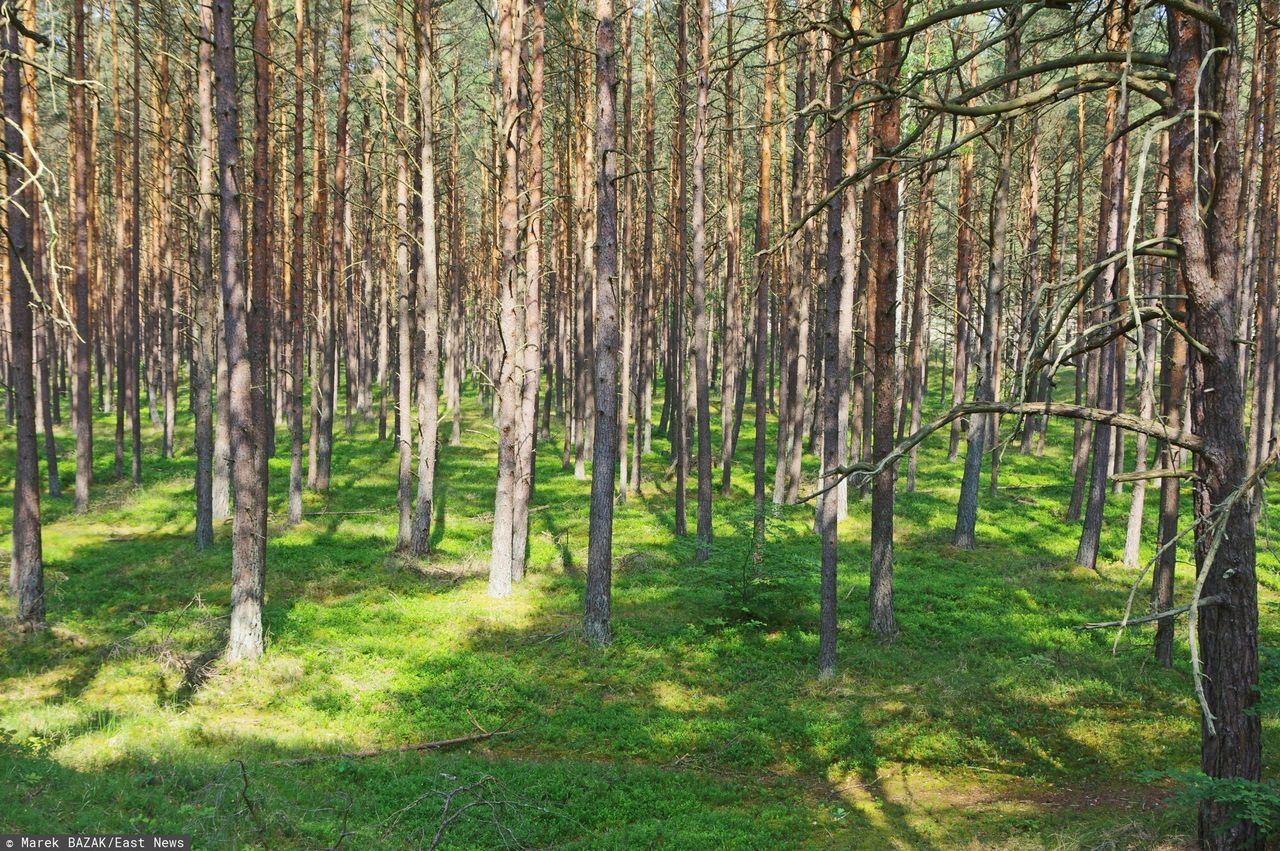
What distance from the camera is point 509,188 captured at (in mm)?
15383

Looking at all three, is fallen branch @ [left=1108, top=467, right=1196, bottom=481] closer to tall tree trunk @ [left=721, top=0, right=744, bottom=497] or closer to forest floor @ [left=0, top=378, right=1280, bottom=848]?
forest floor @ [left=0, top=378, right=1280, bottom=848]

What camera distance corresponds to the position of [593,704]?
1062 centimetres

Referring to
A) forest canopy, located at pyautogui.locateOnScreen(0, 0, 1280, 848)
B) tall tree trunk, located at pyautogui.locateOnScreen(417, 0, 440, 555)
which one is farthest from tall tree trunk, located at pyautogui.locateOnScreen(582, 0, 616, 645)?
tall tree trunk, located at pyautogui.locateOnScreen(417, 0, 440, 555)

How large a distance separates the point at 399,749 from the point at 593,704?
2.49m

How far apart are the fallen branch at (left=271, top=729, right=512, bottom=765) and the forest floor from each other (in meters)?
0.10

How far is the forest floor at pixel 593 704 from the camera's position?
Answer: 24.4 ft

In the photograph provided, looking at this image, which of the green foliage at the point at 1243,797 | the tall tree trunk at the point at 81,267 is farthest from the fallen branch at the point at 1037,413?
the tall tree trunk at the point at 81,267

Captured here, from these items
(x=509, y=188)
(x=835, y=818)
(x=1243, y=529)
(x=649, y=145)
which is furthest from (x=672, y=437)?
(x=1243, y=529)

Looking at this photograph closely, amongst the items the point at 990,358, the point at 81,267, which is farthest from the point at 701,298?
the point at 81,267

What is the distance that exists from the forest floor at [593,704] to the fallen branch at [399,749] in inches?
4.0

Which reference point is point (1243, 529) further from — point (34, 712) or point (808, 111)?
point (34, 712)

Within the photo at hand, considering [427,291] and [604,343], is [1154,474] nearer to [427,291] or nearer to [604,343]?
[604,343]

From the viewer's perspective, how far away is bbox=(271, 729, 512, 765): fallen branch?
8555 millimetres

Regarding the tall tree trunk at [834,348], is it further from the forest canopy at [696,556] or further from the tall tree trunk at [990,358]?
the tall tree trunk at [990,358]
